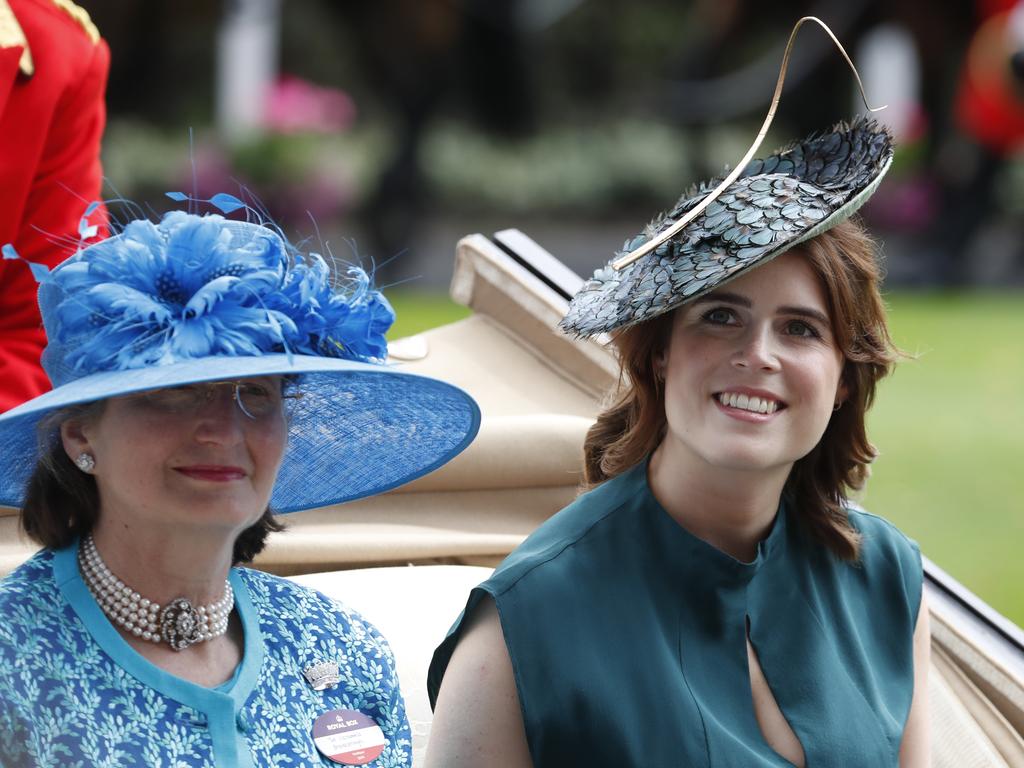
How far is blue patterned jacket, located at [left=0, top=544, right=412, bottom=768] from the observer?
179cm

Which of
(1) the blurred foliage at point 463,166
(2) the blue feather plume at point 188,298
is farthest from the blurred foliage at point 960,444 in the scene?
(2) the blue feather plume at point 188,298

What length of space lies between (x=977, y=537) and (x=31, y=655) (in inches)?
222

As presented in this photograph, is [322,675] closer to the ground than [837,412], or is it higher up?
closer to the ground

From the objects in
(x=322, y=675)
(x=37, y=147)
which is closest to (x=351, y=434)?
(x=322, y=675)

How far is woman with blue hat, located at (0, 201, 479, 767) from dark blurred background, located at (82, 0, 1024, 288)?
9.50 m

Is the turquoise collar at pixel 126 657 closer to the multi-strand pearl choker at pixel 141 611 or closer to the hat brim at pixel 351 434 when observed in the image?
the multi-strand pearl choker at pixel 141 611

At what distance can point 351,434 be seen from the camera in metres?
2.22

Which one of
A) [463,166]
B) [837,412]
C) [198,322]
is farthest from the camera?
[463,166]

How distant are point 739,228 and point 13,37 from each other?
1.40 m

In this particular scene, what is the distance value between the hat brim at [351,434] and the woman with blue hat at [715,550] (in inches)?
7.4

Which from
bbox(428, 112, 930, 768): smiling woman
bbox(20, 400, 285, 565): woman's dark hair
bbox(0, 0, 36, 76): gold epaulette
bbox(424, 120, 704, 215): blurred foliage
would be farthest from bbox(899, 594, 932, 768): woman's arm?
bbox(424, 120, 704, 215): blurred foliage

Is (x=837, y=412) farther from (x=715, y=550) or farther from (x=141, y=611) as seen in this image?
(x=141, y=611)

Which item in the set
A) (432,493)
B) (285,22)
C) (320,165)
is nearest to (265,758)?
(432,493)

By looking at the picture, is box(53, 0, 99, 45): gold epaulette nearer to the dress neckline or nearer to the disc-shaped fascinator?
the disc-shaped fascinator
